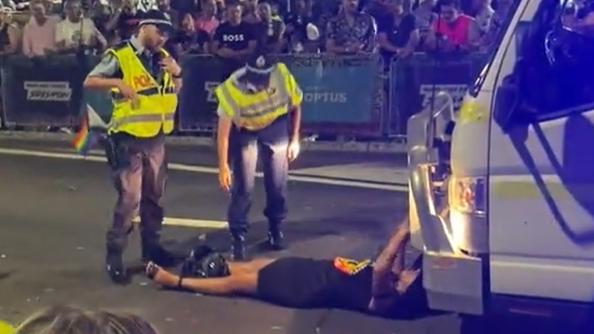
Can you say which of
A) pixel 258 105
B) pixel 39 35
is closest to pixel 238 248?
pixel 258 105

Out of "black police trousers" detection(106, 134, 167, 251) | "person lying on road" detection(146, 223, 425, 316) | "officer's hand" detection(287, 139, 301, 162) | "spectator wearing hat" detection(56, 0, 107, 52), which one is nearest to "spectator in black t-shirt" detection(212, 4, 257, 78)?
"officer's hand" detection(287, 139, 301, 162)

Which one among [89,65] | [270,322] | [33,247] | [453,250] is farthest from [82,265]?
[89,65]

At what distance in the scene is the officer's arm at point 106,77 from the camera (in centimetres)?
764

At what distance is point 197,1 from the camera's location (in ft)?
55.9

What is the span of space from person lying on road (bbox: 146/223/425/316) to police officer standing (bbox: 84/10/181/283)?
16.9 inches

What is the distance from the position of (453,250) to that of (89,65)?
11132mm

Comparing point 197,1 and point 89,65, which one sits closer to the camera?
point 89,65

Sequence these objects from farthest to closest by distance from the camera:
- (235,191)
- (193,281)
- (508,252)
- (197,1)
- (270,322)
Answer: (197,1)
(235,191)
(193,281)
(270,322)
(508,252)

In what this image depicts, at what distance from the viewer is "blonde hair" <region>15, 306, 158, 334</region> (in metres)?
2.02

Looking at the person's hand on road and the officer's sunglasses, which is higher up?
the officer's sunglasses

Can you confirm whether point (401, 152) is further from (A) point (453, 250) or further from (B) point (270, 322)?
(A) point (453, 250)

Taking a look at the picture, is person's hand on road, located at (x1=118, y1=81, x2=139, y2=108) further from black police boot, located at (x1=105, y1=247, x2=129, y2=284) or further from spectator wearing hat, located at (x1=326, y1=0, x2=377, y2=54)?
spectator wearing hat, located at (x1=326, y1=0, x2=377, y2=54)

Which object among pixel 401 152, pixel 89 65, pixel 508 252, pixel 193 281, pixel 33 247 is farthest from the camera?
pixel 89 65

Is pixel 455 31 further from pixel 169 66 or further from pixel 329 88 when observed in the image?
pixel 169 66
